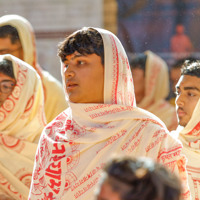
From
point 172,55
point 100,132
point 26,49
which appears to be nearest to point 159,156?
point 100,132

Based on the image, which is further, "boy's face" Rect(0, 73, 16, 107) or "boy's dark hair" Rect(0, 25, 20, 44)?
"boy's dark hair" Rect(0, 25, 20, 44)

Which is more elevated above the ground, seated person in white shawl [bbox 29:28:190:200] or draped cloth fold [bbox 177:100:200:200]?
seated person in white shawl [bbox 29:28:190:200]

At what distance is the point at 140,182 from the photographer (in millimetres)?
2316

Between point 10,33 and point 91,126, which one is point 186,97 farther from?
point 10,33

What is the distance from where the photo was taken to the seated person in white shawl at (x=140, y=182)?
2307 millimetres

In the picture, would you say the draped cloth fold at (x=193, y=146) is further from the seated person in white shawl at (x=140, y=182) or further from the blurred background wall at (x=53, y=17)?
the blurred background wall at (x=53, y=17)

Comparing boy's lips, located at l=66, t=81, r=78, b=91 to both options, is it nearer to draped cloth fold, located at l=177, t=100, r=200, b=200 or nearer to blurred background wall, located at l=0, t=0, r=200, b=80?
draped cloth fold, located at l=177, t=100, r=200, b=200

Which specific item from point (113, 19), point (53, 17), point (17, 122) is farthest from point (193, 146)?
point (53, 17)

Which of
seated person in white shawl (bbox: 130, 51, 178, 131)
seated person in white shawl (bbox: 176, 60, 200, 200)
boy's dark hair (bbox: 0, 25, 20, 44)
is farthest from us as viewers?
seated person in white shawl (bbox: 130, 51, 178, 131)

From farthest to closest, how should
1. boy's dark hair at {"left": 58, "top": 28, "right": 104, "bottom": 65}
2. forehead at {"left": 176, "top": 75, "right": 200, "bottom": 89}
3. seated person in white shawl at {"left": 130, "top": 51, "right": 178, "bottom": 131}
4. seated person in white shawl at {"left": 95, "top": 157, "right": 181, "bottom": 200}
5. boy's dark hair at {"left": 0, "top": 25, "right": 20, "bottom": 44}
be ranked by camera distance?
seated person in white shawl at {"left": 130, "top": 51, "right": 178, "bottom": 131}, boy's dark hair at {"left": 0, "top": 25, "right": 20, "bottom": 44}, forehead at {"left": 176, "top": 75, "right": 200, "bottom": 89}, boy's dark hair at {"left": 58, "top": 28, "right": 104, "bottom": 65}, seated person in white shawl at {"left": 95, "top": 157, "right": 181, "bottom": 200}

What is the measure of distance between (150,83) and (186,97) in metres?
4.50

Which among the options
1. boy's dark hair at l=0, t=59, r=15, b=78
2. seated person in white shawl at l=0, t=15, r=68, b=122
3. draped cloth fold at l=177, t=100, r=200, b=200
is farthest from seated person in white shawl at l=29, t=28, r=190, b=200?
seated person in white shawl at l=0, t=15, r=68, b=122

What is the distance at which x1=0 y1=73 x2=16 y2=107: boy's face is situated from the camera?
526cm

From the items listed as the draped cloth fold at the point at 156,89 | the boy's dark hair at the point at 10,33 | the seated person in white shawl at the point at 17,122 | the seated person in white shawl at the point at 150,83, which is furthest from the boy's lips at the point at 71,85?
the seated person in white shawl at the point at 150,83
